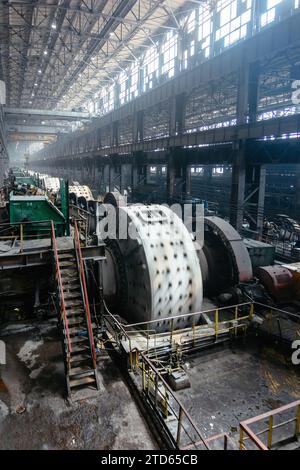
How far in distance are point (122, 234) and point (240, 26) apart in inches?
787

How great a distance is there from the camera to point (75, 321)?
23.6ft

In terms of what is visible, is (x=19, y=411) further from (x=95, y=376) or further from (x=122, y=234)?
(x=122, y=234)

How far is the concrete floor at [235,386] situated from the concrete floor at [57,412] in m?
1.43

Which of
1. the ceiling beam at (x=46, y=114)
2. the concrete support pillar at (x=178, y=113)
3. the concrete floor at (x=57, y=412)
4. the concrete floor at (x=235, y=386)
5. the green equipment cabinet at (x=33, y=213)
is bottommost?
the concrete floor at (x=235, y=386)

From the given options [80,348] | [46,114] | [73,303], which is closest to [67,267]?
[73,303]

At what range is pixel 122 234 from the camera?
29.4 ft

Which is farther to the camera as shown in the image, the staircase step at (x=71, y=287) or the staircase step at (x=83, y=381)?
the staircase step at (x=71, y=287)

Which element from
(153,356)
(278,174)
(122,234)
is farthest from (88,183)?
(153,356)

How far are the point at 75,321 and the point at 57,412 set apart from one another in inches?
75.5

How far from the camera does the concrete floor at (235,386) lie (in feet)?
20.5

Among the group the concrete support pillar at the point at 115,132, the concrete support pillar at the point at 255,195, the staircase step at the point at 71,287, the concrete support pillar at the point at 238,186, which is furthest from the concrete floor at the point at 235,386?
the concrete support pillar at the point at 115,132

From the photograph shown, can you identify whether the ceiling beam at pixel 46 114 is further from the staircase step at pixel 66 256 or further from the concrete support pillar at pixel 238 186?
the staircase step at pixel 66 256

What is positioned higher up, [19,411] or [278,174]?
[278,174]

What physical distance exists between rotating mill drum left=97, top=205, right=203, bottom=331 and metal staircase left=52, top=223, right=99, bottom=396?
4.36ft
